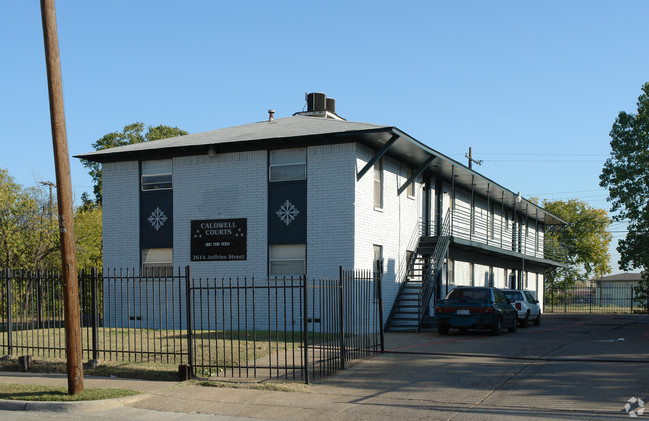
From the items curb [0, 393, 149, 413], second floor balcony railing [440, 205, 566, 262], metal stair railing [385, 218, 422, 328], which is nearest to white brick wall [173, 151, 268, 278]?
metal stair railing [385, 218, 422, 328]

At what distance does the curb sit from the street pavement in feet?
0.05

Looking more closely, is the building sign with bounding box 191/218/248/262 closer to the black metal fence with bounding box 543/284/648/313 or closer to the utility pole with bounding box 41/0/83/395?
the utility pole with bounding box 41/0/83/395

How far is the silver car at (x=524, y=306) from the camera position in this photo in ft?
86.7

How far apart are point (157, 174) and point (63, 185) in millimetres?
14289

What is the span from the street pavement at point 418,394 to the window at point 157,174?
1190cm

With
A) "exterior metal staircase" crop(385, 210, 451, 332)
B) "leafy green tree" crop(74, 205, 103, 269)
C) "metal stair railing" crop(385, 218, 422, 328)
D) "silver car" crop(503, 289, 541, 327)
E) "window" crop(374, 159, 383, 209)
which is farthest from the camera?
"leafy green tree" crop(74, 205, 103, 269)

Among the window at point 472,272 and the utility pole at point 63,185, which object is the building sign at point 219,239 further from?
the window at point 472,272

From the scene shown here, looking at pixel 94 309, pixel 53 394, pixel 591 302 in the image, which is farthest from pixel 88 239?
pixel 591 302

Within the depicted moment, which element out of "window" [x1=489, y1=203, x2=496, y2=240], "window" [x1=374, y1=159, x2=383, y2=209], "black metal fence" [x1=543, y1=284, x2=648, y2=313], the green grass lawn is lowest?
"black metal fence" [x1=543, y1=284, x2=648, y2=313]

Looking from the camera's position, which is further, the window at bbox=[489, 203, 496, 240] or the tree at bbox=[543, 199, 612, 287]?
the tree at bbox=[543, 199, 612, 287]

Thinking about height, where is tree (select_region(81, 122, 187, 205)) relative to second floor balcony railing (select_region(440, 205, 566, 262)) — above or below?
above

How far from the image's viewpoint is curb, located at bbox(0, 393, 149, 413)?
1045 centimetres

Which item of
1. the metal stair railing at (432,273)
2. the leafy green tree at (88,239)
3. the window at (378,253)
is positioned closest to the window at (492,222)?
the metal stair railing at (432,273)

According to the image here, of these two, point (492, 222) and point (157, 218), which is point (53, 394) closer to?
point (157, 218)
